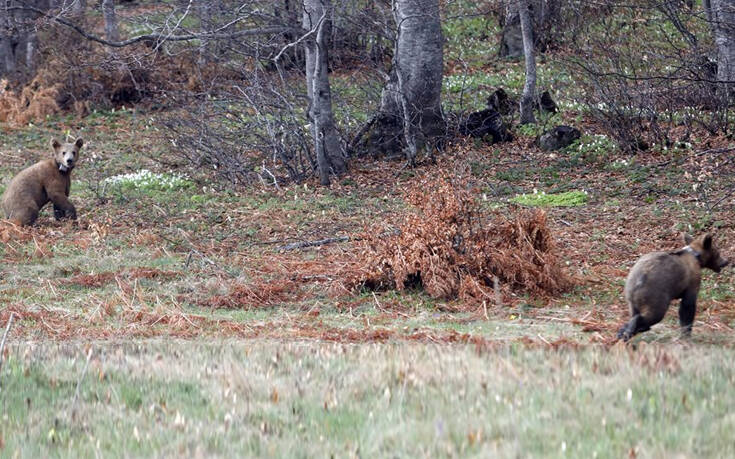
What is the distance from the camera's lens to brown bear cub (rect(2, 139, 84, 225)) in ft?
51.3

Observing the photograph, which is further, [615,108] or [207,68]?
[207,68]

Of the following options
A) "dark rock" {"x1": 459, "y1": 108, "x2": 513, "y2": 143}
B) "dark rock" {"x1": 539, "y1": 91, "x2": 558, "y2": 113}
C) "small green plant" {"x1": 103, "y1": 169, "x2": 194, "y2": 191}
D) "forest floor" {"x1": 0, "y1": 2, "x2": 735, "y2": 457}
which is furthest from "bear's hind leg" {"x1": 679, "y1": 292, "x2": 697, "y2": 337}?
"dark rock" {"x1": 539, "y1": 91, "x2": 558, "y2": 113}

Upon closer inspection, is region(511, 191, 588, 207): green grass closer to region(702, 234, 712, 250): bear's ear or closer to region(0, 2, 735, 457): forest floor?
region(0, 2, 735, 457): forest floor

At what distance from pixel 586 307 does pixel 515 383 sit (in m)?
3.94

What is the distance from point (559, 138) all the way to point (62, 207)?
33.4 feet

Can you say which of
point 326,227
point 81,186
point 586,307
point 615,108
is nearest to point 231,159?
point 81,186

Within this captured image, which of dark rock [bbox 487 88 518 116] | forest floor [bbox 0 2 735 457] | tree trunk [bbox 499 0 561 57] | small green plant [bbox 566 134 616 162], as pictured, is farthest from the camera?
tree trunk [bbox 499 0 561 57]

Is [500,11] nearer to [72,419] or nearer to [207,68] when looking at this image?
[207,68]

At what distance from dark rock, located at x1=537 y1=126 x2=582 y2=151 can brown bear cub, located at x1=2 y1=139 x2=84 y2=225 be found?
957 centimetres

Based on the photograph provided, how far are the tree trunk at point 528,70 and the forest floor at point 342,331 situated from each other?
2.22 feet

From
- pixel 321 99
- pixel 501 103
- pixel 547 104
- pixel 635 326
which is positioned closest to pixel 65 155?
pixel 321 99

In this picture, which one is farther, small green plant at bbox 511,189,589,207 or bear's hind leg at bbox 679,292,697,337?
small green plant at bbox 511,189,589,207

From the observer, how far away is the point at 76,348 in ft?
28.1

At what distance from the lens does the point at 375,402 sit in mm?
6461
